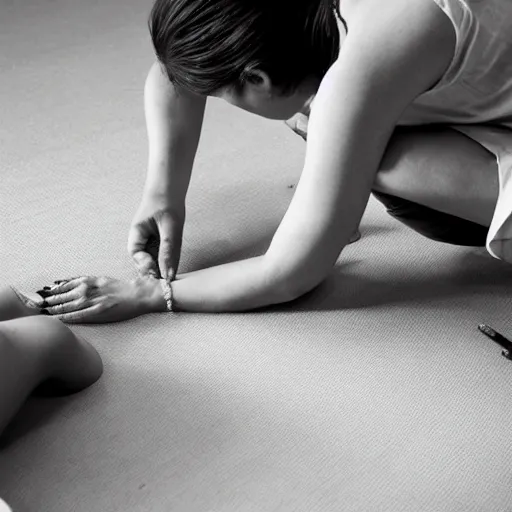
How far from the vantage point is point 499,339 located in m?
1.31

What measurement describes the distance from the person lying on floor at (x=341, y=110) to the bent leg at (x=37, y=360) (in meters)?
0.14

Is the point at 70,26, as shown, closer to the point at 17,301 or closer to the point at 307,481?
the point at 17,301

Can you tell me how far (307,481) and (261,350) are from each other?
26cm

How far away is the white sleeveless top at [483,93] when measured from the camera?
3.84 feet

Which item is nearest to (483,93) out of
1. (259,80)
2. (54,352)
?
(259,80)

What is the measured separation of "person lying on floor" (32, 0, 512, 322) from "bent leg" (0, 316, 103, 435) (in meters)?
0.14

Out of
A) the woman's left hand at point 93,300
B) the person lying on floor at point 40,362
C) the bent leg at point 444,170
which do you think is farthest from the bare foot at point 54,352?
the bent leg at point 444,170

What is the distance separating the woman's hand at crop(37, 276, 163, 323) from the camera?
1.37m

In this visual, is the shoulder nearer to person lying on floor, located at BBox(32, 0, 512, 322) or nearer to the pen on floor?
person lying on floor, located at BBox(32, 0, 512, 322)

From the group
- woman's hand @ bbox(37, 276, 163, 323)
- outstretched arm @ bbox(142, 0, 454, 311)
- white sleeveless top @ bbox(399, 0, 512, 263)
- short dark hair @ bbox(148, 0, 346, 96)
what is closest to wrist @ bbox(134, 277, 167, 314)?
woman's hand @ bbox(37, 276, 163, 323)

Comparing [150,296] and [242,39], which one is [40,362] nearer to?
[150,296]

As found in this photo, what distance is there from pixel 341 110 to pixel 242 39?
153mm

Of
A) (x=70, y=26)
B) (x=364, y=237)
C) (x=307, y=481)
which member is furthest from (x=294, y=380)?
(x=70, y=26)

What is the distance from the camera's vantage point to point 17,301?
1.35m
